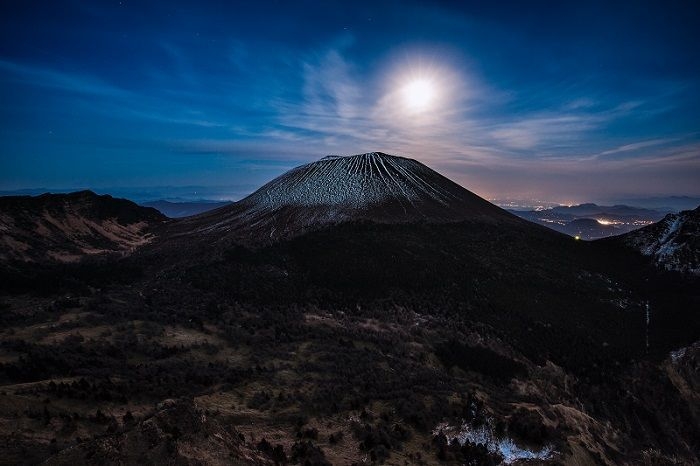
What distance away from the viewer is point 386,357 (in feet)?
117

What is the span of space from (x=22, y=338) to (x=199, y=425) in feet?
84.6

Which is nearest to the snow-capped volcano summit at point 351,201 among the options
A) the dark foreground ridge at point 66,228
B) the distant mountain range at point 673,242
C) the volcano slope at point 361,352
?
the volcano slope at point 361,352

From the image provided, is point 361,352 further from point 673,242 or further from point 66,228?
point 66,228

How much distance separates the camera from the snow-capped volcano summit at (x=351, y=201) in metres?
91.7

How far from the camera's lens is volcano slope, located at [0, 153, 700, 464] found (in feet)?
66.4

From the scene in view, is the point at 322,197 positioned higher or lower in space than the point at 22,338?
higher

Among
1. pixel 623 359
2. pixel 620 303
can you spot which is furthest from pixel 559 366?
pixel 620 303

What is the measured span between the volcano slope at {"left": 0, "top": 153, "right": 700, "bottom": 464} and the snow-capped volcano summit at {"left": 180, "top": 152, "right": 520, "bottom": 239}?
4635 mm

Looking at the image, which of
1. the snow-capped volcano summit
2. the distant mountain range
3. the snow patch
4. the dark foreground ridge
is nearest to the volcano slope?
the snow patch

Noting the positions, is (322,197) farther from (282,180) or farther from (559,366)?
(559,366)

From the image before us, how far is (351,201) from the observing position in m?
99.9

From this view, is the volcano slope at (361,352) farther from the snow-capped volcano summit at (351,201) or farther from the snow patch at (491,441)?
the snow-capped volcano summit at (351,201)

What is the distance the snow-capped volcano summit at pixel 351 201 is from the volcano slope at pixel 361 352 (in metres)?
4.64

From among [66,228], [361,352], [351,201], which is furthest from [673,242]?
[66,228]
